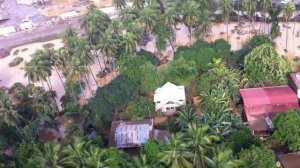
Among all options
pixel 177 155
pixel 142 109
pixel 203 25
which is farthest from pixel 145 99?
pixel 203 25

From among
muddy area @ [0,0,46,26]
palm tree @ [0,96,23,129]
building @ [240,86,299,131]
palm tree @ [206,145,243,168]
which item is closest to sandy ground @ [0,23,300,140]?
building @ [240,86,299,131]

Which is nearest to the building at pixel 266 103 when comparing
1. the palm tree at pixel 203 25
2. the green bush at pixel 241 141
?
the green bush at pixel 241 141

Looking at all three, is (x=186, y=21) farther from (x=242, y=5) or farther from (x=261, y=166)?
(x=261, y=166)

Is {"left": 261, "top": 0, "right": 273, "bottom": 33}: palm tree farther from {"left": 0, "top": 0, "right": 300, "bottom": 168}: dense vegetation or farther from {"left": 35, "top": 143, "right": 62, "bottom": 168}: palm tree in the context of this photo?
{"left": 35, "top": 143, "right": 62, "bottom": 168}: palm tree

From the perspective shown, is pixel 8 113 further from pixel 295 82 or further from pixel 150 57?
pixel 295 82

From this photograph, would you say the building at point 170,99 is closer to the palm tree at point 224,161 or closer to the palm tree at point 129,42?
the palm tree at point 129,42

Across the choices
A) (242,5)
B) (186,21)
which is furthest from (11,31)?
(242,5)

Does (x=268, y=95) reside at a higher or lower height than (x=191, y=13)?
lower
